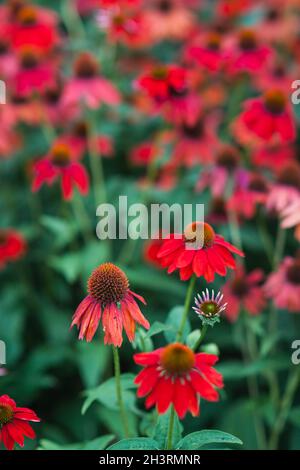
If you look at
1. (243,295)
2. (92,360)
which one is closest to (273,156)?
(243,295)

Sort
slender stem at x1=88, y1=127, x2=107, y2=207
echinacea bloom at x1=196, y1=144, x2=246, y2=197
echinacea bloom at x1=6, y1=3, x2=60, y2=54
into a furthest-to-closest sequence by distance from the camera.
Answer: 1. echinacea bloom at x1=6, y1=3, x2=60, y2=54
2. slender stem at x1=88, y1=127, x2=107, y2=207
3. echinacea bloom at x1=196, y1=144, x2=246, y2=197

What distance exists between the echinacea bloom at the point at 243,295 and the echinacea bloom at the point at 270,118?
329 millimetres

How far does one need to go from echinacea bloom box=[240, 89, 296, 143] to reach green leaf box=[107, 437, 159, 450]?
886 millimetres

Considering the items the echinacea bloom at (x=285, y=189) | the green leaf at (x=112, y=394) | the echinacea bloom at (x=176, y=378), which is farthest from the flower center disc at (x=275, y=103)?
the echinacea bloom at (x=176, y=378)

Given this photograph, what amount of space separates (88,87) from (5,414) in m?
1.23

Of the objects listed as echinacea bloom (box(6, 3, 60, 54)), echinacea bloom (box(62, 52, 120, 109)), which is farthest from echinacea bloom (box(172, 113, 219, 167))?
echinacea bloom (box(6, 3, 60, 54))

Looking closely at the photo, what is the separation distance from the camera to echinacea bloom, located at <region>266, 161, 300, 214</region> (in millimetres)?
1520

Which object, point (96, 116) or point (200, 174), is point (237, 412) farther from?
point (96, 116)

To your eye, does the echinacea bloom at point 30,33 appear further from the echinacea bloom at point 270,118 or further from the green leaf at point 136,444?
the green leaf at point 136,444

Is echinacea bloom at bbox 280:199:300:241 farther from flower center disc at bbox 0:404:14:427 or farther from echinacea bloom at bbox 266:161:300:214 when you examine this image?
flower center disc at bbox 0:404:14:427

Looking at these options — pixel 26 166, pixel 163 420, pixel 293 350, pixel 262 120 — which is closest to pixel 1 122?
pixel 26 166

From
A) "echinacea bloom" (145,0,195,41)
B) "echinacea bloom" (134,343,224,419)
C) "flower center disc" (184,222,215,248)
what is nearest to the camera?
"echinacea bloom" (134,343,224,419)

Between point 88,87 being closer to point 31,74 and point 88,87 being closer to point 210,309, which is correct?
point 31,74
